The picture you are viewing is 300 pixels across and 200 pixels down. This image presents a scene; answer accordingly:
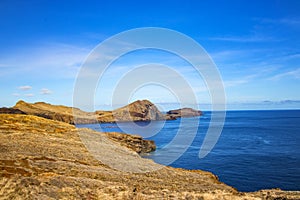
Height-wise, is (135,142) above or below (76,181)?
below

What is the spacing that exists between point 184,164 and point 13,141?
1866 inches

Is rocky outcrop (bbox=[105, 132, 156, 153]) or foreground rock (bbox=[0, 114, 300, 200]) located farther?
rocky outcrop (bbox=[105, 132, 156, 153])

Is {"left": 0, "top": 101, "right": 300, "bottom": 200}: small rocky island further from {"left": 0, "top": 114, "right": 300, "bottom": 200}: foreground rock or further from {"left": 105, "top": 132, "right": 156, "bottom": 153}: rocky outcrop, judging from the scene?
{"left": 105, "top": 132, "right": 156, "bottom": 153}: rocky outcrop

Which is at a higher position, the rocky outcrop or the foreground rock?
the foreground rock

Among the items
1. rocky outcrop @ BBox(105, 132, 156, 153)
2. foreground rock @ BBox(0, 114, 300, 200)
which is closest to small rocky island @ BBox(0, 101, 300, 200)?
foreground rock @ BBox(0, 114, 300, 200)

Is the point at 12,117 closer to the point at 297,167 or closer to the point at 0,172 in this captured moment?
the point at 0,172

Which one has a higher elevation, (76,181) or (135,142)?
(76,181)

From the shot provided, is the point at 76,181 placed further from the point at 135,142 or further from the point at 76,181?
the point at 135,142

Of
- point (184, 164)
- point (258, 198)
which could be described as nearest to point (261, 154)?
point (184, 164)

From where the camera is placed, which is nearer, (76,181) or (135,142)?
(76,181)

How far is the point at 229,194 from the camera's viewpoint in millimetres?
24578

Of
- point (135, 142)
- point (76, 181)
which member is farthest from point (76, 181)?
point (135, 142)

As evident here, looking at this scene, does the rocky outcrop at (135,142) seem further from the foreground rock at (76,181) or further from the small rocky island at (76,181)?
the foreground rock at (76,181)

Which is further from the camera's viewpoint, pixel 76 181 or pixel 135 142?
pixel 135 142
